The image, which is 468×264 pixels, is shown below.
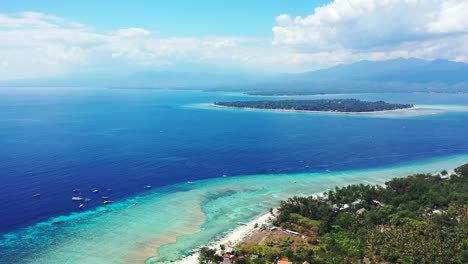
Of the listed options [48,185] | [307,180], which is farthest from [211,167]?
[48,185]

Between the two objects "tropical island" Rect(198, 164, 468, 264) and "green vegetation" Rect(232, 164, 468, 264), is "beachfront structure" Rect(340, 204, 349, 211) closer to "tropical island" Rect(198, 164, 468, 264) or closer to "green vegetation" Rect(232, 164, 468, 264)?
"tropical island" Rect(198, 164, 468, 264)

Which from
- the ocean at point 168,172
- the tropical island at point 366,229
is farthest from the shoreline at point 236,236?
the ocean at point 168,172

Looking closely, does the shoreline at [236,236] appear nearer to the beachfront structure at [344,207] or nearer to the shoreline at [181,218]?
the shoreline at [181,218]

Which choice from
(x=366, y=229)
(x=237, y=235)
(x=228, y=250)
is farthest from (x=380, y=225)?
(x=228, y=250)

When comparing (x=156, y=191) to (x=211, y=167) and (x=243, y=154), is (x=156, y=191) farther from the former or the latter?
(x=243, y=154)

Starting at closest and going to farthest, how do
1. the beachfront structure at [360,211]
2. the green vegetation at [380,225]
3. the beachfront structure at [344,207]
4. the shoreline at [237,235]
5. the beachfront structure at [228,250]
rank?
the green vegetation at [380,225], the beachfront structure at [228,250], the shoreline at [237,235], the beachfront structure at [360,211], the beachfront structure at [344,207]

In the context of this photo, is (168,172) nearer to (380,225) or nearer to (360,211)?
(360,211)

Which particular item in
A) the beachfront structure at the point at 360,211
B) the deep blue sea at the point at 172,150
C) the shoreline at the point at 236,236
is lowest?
the shoreline at the point at 236,236

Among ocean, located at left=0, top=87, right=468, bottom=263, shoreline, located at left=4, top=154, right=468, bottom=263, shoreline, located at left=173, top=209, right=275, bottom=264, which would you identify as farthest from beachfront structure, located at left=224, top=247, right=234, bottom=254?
ocean, located at left=0, top=87, right=468, bottom=263
